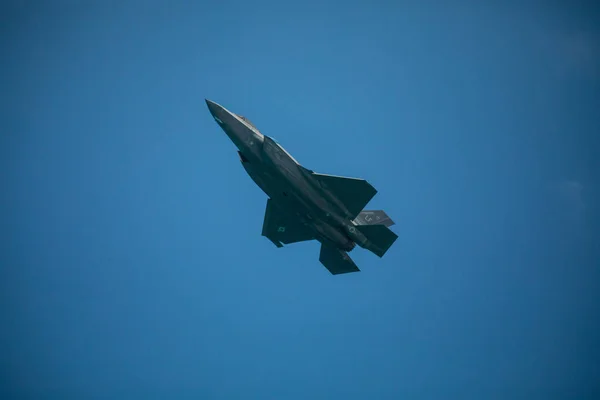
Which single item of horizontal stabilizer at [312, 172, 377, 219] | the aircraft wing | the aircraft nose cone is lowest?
the aircraft wing

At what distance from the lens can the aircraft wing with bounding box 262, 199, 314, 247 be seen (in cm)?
2127

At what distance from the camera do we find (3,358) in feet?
193

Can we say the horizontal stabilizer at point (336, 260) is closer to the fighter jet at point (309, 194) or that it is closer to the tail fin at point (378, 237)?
the fighter jet at point (309, 194)

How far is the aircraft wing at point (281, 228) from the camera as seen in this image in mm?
21266

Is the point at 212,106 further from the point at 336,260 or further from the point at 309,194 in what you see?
the point at 336,260

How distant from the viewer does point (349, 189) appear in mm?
18500

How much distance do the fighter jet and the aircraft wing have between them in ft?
0.39

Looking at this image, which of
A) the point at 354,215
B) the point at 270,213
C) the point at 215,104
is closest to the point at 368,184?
the point at 354,215

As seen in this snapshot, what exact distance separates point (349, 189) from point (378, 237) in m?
3.25

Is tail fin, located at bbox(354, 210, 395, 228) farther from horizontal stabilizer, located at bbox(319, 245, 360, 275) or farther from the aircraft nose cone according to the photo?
the aircraft nose cone

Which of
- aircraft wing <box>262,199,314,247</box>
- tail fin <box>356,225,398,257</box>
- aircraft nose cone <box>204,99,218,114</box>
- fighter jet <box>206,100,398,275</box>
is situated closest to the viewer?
fighter jet <box>206,100,398,275</box>

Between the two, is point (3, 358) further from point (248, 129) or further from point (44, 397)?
point (248, 129)

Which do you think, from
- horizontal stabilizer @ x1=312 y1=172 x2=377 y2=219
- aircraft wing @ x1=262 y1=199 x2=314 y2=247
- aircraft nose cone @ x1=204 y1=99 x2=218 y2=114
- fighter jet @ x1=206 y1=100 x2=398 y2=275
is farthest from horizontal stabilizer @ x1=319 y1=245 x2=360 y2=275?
aircraft nose cone @ x1=204 y1=99 x2=218 y2=114

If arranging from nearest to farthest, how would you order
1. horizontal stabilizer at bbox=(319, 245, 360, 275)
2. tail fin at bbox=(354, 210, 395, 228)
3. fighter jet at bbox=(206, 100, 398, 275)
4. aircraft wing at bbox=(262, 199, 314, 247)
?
fighter jet at bbox=(206, 100, 398, 275), tail fin at bbox=(354, 210, 395, 228), aircraft wing at bbox=(262, 199, 314, 247), horizontal stabilizer at bbox=(319, 245, 360, 275)
